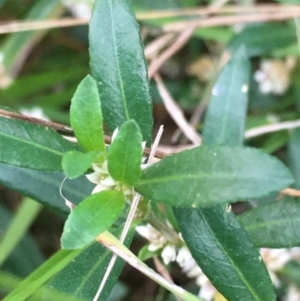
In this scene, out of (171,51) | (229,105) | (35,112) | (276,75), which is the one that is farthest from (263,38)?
(35,112)

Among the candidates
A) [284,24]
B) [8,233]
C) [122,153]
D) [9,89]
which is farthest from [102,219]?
[284,24]

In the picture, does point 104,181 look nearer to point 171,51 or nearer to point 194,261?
point 194,261

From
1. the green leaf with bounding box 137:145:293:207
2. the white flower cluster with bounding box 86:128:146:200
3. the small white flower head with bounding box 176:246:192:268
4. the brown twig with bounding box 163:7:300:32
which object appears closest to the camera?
the green leaf with bounding box 137:145:293:207

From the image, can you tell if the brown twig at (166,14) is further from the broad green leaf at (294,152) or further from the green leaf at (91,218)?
the green leaf at (91,218)

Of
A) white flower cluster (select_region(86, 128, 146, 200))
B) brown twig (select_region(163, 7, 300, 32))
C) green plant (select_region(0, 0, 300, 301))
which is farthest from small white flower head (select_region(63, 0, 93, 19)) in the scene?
white flower cluster (select_region(86, 128, 146, 200))

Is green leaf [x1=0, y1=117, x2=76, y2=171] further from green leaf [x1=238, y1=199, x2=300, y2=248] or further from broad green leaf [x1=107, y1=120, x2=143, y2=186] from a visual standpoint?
green leaf [x1=238, y1=199, x2=300, y2=248]

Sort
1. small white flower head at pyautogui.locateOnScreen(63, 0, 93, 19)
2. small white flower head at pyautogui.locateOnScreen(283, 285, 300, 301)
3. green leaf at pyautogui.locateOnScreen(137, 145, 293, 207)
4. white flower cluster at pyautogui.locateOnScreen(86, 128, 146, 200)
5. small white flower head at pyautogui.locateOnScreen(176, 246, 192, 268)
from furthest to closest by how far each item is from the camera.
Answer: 1. small white flower head at pyautogui.locateOnScreen(63, 0, 93, 19)
2. small white flower head at pyautogui.locateOnScreen(283, 285, 300, 301)
3. small white flower head at pyautogui.locateOnScreen(176, 246, 192, 268)
4. white flower cluster at pyautogui.locateOnScreen(86, 128, 146, 200)
5. green leaf at pyautogui.locateOnScreen(137, 145, 293, 207)
